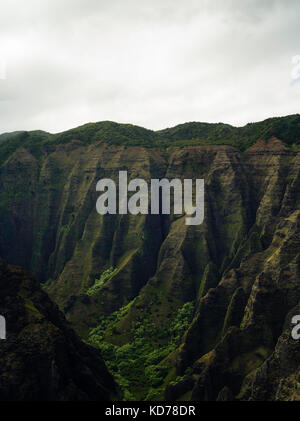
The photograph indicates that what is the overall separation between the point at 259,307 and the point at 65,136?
12107 centimetres

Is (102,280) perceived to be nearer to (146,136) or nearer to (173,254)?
(173,254)

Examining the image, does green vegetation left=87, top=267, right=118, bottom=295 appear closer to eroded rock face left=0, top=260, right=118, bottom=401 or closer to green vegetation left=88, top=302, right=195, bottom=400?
green vegetation left=88, top=302, right=195, bottom=400

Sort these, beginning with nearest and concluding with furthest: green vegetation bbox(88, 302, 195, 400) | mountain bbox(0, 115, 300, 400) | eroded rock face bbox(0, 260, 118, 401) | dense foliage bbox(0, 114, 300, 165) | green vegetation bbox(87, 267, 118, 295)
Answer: eroded rock face bbox(0, 260, 118, 401) → mountain bbox(0, 115, 300, 400) → green vegetation bbox(88, 302, 195, 400) → green vegetation bbox(87, 267, 118, 295) → dense foliage bbox(0, 114, 300, 165)

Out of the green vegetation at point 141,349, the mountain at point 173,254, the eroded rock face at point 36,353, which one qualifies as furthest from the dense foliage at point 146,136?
the eroded rock face at point 36,353

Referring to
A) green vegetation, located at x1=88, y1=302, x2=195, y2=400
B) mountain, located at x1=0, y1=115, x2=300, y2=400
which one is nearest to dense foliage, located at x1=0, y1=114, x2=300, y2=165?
mountain, located at x1=0, y1=115, x2=300, y2=400

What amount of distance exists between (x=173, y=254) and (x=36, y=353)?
187 ft

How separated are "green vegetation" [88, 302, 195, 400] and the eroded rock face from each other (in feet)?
43.7

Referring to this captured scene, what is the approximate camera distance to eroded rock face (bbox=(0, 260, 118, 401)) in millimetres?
55750

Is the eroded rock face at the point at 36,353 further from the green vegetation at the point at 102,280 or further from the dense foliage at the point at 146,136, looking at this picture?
the dense foliage at the point at 146,136

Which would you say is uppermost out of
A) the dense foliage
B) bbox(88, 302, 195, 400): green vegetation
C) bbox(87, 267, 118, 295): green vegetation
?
the dense foliage

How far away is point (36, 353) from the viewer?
57500 millimetres

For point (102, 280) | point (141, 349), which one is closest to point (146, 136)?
point (102, 280)
